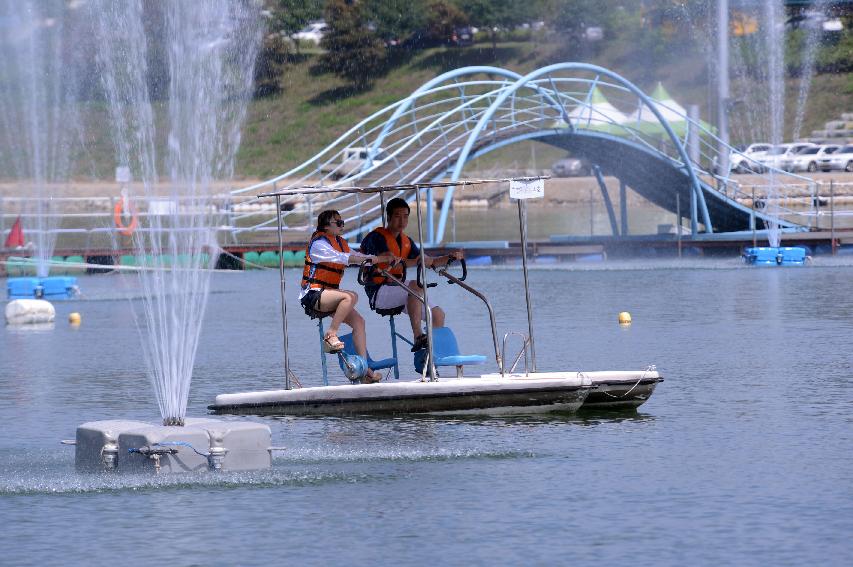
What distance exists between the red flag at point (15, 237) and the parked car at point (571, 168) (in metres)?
44.5

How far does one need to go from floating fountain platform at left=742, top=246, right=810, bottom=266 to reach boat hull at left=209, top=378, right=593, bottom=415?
27406 mm

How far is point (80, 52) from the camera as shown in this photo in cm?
9288

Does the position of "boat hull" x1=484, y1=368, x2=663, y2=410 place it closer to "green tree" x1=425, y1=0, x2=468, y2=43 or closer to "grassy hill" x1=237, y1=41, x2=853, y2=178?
"grassy hill" x1=237, y1=41, x2=853, y2=178

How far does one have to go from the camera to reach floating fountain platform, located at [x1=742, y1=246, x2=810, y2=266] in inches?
1732

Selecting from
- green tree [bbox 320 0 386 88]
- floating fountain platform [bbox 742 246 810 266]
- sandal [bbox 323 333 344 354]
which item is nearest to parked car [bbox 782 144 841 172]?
floating fountain platform [bbox 742 246 810 266]

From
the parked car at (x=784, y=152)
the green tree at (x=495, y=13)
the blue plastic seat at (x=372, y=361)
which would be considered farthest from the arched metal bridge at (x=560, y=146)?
the green tree at (x=495, y=13)

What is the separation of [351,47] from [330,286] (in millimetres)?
91017

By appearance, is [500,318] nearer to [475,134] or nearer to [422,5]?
[475,134]

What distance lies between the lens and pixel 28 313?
31.8m

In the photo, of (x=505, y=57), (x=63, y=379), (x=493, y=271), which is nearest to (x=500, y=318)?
(x=63, y=379)

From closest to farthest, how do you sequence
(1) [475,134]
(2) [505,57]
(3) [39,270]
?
1. (3) [39,270]
2. (1) [475,134]
3. (2) [505,57]

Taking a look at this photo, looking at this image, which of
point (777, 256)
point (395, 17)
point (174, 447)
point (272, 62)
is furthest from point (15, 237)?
point (272, 62)

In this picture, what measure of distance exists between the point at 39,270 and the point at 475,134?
11.8 meters

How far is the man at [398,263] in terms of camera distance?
1788 centimetres
